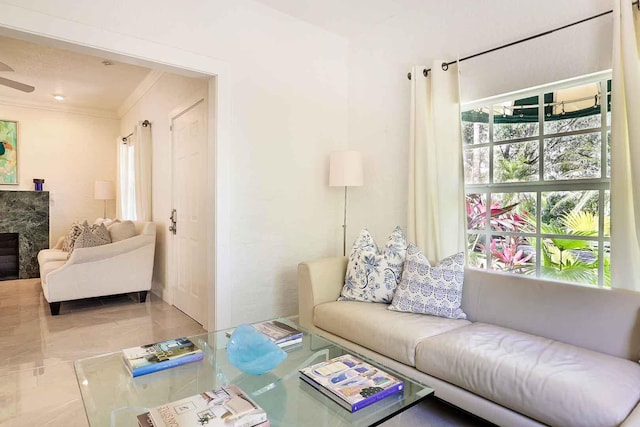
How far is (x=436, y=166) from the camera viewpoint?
275 cm

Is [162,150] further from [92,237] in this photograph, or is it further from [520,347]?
[520,347]

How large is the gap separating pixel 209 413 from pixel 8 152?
6.20m

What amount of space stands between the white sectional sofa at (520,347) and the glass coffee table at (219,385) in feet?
1.28

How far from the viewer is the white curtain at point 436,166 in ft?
8.77

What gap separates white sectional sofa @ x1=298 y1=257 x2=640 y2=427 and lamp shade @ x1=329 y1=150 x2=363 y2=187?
1.13m

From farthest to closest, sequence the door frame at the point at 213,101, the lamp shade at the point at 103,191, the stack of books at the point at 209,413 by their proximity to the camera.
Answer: the lamp shade at the point at 103,191
the door frame at the point at 213,101
the stack of books at the point at 209,413

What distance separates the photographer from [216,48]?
2842 millimetres

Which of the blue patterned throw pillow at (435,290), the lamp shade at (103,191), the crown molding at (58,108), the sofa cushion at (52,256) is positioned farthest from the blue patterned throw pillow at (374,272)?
the crown molding at (58,108)

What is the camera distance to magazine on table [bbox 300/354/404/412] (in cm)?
131

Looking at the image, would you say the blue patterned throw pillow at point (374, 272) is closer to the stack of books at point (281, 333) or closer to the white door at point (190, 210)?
the stack of books at point (281, 333)

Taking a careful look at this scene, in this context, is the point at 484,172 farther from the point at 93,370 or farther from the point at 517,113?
the point at 93,370

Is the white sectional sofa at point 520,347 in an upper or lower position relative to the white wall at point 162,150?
lower

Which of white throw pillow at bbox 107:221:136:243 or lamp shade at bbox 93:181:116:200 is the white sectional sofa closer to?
white throw pillow at bbox 107:221:136:243

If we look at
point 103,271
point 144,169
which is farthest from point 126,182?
point 103,271
